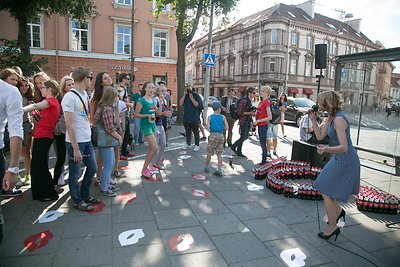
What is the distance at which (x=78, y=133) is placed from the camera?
12.7 ft

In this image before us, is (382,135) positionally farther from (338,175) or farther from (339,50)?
(339,50)

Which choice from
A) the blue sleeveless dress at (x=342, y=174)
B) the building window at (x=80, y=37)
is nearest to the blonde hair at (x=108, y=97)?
the blue sleeveless dress at (x=342, y=174)

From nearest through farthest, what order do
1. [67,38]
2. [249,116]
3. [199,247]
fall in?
[199,247] → [249,116] → [67,38]

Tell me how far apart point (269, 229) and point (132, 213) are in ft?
6.08

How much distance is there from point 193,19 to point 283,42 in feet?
99.5

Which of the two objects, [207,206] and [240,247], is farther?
[207,206]

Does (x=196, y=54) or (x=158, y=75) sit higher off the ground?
(x=196, y=54)

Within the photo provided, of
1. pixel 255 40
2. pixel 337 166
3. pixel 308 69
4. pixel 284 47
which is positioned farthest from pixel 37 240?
pixel 308 69

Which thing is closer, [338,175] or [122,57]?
[338,175]

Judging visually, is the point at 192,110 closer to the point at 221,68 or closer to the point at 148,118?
the point at 148,118

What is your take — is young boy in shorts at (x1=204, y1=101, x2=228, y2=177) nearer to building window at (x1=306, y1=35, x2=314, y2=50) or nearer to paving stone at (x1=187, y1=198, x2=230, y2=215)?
paving stone at (x1=187, y1=198, x2=230, y2=215)

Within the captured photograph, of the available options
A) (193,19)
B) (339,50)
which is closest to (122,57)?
(193,19)

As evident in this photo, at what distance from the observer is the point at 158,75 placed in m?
26.2

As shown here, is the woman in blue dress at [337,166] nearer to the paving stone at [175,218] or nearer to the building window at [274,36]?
the paving stone at [175,218]
